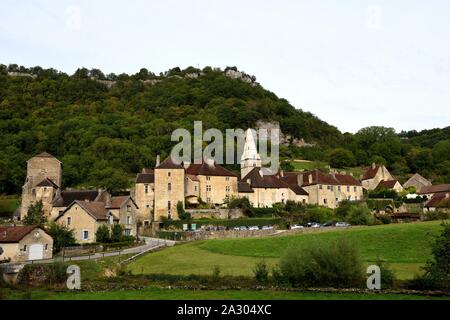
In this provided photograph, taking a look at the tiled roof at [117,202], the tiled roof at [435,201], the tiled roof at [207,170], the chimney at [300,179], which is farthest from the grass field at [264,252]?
the chimney at [300,179]

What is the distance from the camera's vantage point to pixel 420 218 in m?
57.9

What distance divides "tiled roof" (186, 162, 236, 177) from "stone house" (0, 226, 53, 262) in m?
27.2

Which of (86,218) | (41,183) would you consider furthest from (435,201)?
(41,183)

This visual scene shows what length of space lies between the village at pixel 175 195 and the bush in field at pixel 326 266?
2579cm

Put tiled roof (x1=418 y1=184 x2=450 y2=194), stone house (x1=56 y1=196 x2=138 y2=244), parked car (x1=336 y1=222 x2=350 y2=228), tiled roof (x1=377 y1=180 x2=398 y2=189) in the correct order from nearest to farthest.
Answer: stone house (x1=56 y1=196 x2=138 y2=244) < parked car (x1=336 y1=222 x2=350 y2=228) < tiled roof (x1=418 y1=184 x2=450 y2=194) < tiled roof (x1=377 y1=180 x2=398 y2=189)

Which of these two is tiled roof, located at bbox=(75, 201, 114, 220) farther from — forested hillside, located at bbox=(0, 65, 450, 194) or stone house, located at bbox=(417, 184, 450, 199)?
stone house, located at bbox=(417, 184, 450, 199)

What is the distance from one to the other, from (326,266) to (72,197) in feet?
134

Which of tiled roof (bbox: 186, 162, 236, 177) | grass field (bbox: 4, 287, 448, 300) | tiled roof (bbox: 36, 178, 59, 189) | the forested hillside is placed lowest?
grass field (bbox: 4, 287, 448, 300)

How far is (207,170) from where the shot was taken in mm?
68750

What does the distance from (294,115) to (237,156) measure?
159 ft

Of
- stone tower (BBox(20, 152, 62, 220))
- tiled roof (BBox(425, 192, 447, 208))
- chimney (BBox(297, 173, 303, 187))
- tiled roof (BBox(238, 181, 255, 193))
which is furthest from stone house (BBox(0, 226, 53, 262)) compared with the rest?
tiled roof (BBox(425, 192, 447, 208))

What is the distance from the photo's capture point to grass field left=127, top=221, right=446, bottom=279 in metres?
34.5

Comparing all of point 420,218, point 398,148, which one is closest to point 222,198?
point 420,218

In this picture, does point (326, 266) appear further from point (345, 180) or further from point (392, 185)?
point (392, 185)
